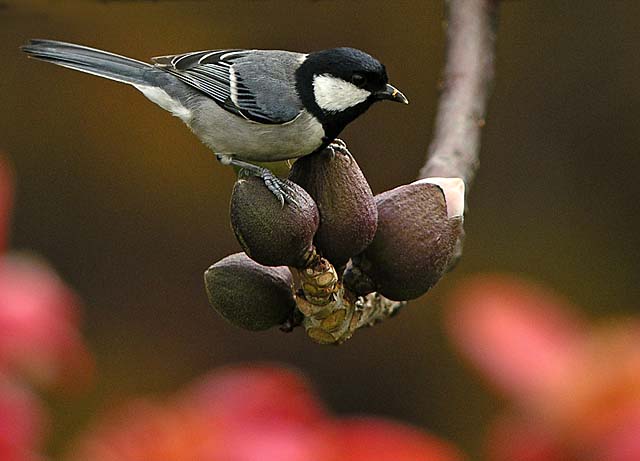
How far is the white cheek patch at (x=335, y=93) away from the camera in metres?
2.00

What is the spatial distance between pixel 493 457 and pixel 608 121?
8.37ft

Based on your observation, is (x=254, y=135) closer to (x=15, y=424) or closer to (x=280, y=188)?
(x=280, y=188)

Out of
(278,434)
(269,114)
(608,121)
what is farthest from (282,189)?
(608,121)

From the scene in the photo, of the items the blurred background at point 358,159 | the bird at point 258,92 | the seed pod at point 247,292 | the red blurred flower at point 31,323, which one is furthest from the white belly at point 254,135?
the blurred background at point 358,159

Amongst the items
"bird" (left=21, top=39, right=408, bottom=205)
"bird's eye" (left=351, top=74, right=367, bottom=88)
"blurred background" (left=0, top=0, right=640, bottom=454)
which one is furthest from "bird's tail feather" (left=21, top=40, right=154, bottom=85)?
"blurred background" (left=0, top=0, right=640, bottom=454)

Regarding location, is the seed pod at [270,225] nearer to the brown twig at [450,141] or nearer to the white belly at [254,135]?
the brown twig at [450,141]

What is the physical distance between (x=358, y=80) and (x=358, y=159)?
2644mm

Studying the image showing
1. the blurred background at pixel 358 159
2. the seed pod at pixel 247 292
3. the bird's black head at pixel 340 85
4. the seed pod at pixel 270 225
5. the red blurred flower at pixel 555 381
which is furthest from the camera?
the blurred background at pixel 358 159

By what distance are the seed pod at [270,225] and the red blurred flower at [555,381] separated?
→ 0.79 m

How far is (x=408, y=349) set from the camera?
4.66 m

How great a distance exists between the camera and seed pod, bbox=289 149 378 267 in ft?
5.46

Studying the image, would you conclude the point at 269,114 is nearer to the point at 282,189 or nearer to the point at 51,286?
the point at 282,189

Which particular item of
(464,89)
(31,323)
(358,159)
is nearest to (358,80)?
(464,89)

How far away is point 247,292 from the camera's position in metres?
1.70
